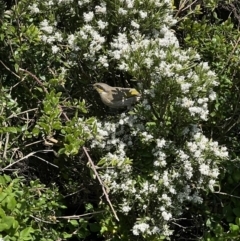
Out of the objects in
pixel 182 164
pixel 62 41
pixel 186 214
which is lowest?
pixel 186 214

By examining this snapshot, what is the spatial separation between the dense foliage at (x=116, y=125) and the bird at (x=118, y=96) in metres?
0.05

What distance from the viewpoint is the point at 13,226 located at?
296cm

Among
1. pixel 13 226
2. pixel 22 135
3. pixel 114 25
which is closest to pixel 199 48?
pixel 114 25

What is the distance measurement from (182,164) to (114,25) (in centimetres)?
90

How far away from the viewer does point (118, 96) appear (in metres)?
3.46

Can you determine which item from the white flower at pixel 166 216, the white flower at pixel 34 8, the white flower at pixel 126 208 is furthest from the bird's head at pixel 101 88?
the white flower at pixel 166 216

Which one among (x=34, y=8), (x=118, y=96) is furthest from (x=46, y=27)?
(x=118, y=96)

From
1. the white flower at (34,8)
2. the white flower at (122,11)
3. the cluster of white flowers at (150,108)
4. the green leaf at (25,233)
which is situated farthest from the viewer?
the white flower at (34,8)

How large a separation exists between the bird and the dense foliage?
49mm

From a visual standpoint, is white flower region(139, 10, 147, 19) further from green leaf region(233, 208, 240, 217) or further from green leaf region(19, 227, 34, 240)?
green leaf region(19, 227, 34, 240)

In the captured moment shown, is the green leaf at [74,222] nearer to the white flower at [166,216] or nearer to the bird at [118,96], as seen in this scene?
the white flower at [166,216]

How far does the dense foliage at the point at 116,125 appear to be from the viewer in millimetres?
3164

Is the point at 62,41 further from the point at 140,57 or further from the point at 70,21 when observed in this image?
the point at 140,57

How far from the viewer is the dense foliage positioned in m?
3.16
